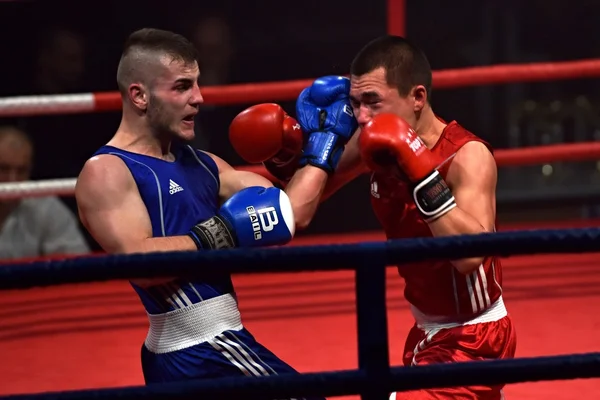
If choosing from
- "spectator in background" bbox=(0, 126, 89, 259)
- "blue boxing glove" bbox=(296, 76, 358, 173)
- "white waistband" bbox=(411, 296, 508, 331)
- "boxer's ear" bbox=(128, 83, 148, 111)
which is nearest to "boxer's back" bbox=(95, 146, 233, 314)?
"boxer's ear" bbox=(128, 83, 148, 111)

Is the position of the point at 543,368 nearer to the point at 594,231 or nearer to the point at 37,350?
the point at 594,231

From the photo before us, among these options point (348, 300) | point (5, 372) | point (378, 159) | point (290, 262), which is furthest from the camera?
point (348, 300)

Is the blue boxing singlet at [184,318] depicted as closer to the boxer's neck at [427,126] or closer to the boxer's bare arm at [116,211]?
the boxer's bare arm at [116,211]

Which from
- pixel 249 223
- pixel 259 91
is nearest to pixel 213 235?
pixel 249 223

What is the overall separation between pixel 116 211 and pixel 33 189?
1750 millimetres

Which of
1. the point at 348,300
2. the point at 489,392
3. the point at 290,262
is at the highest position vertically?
the point at 290,262

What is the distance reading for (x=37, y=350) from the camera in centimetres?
322

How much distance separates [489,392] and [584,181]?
341 centimetres

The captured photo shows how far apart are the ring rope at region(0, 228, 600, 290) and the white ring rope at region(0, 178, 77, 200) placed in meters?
2.23

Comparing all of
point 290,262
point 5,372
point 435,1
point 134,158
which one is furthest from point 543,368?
point 435,1

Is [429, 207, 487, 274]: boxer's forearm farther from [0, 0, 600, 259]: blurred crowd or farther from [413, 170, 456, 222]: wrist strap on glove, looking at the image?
[0, 0, 600, 259]: blurred crowd

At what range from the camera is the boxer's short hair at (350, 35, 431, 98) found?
2201mm

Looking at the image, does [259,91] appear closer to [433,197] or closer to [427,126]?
[427,126]

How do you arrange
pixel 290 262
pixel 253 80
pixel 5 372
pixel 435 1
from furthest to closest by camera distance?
1. pixel 435 1
2. pixel 253 80
3. pixel 5 372
4. pixel 290 262
